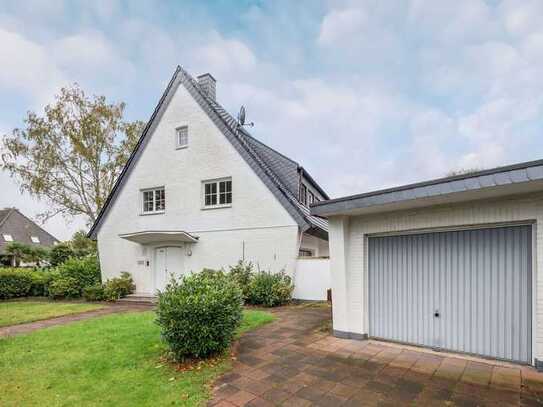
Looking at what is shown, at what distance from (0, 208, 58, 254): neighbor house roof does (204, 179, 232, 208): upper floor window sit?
2575 cm

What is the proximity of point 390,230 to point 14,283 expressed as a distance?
1814 centimetres

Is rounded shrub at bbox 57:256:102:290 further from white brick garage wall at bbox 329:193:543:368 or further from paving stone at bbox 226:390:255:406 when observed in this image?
paving stone at bbox 226:390:255:406

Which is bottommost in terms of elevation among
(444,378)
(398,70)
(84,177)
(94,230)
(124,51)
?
(444,378)

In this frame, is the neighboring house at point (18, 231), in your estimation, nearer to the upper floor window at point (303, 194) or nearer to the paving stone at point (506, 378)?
the upper floor window at point (303, 194)

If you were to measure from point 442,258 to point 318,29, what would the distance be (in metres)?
7.96

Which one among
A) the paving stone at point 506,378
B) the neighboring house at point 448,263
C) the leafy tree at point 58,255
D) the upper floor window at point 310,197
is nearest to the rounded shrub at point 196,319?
the neighboring house at point 448,263

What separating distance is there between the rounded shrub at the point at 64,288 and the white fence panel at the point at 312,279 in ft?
35.1

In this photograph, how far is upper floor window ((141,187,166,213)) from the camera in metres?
14.2

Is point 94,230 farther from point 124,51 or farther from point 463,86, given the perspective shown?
point 463,86

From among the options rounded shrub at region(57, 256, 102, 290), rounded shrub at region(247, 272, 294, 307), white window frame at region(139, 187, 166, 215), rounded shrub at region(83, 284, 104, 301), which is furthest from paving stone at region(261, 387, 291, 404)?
rounded shrub at region(57, 256, 102, 290)

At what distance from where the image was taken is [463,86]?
10359 millimetres

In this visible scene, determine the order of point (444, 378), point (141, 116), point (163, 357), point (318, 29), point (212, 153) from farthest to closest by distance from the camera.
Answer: point (141, 116) → point (212, 153) → point (318, 29) → point (163, 357) → point (444, 378)

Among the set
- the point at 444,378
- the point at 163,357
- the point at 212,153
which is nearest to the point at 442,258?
the point at 444,378

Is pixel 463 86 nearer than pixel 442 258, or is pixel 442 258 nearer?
pixel 442 258
